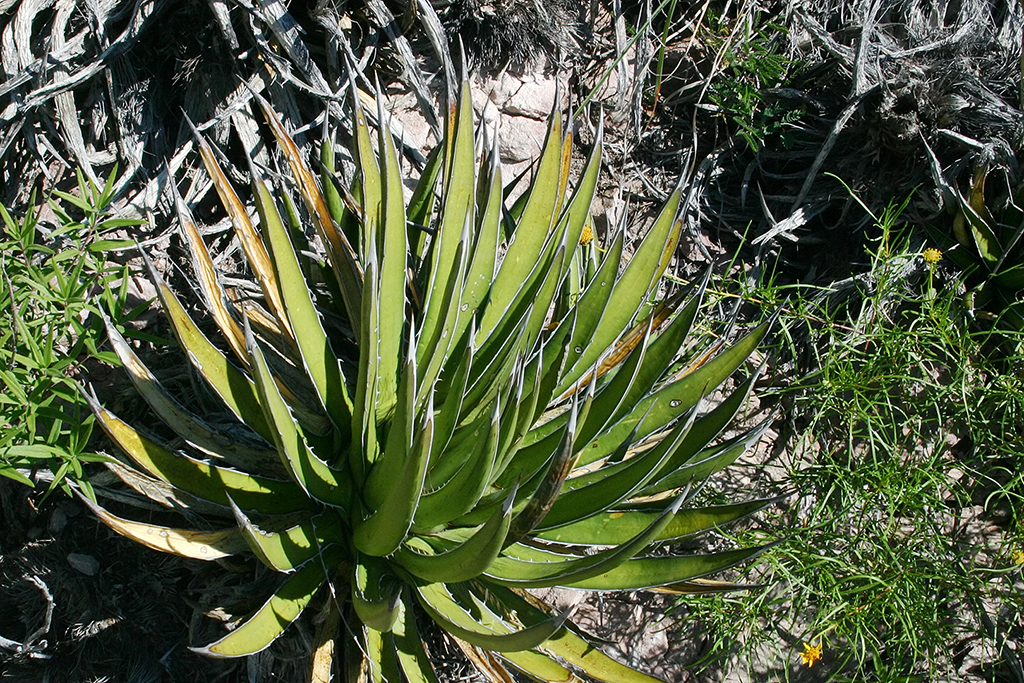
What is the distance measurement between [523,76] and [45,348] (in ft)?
6.12

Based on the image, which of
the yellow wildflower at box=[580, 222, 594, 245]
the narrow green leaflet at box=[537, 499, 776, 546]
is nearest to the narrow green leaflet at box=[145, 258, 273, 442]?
the narrow green leaflet at box=[537, 499, 776, 546]

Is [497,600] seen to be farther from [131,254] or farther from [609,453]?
[131,254]

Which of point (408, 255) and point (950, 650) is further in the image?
point (950, 650)

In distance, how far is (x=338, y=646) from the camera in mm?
1872

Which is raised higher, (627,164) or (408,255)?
(627,164)

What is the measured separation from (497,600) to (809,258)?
183 cm

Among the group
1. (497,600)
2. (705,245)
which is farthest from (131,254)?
(705,245)

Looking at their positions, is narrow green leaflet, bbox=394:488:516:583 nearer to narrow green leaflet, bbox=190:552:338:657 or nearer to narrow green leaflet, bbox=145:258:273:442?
narrow green leaflet, bbox=190:552:338:657

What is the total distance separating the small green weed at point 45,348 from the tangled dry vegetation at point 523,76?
203 millimetres

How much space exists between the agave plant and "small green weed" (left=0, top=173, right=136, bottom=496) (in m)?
0.18

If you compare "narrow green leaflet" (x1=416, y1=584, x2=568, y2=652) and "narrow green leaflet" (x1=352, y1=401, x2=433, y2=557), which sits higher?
"narrow green leaflet" (x1=352, y1=401, x2=433, y2=557)

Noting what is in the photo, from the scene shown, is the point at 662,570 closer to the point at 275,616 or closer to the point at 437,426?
the point at 437,426

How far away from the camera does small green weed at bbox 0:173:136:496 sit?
5.45 feet

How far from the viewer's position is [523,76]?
9.52 feet
